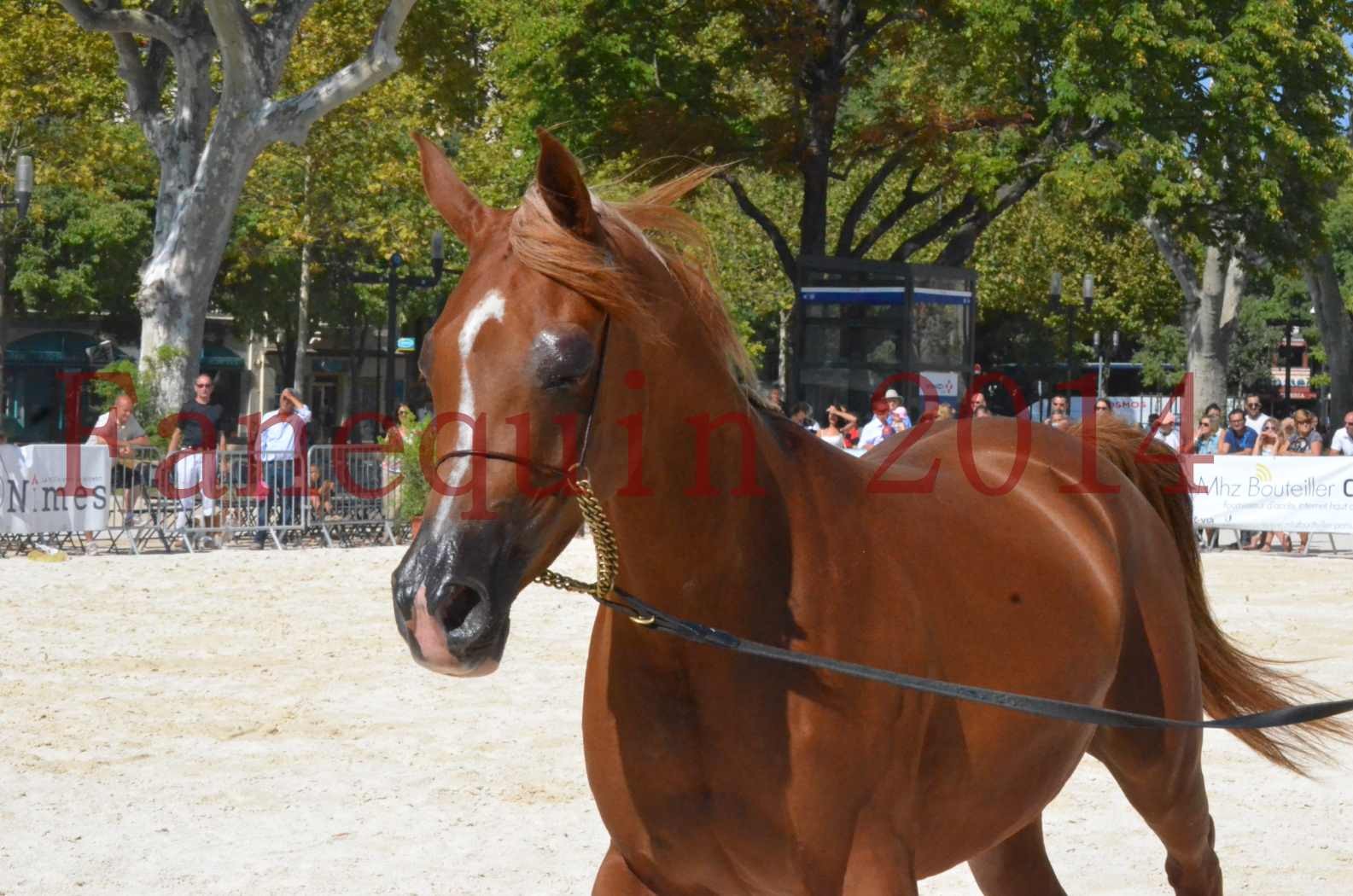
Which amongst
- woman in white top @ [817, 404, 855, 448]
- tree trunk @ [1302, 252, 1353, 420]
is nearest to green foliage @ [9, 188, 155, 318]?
woman in white top @ [817, 404, 855, 448]

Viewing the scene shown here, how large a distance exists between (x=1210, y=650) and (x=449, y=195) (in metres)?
3.18

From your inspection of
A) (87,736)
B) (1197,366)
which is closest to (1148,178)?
(1197,366)

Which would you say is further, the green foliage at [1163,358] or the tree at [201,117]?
the green foliage at [1163,358]

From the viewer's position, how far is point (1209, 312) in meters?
33.9

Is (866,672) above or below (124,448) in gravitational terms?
above

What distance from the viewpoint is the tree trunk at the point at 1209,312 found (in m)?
33.4

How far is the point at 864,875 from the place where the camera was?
290 cm

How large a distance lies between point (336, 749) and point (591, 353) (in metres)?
5.26

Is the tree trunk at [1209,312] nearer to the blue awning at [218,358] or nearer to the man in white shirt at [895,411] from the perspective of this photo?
the man in white shirt at [895,411]

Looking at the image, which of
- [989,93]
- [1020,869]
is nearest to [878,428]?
[989,93]

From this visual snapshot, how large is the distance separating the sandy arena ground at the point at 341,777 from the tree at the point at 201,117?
30.8 ft

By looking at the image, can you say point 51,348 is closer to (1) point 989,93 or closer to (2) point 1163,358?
(1) point 989,93

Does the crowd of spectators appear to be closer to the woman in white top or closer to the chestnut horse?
the woman in white top

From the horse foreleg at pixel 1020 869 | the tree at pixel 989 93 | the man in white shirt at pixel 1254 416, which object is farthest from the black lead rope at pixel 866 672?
the tree at pixel 989 93
